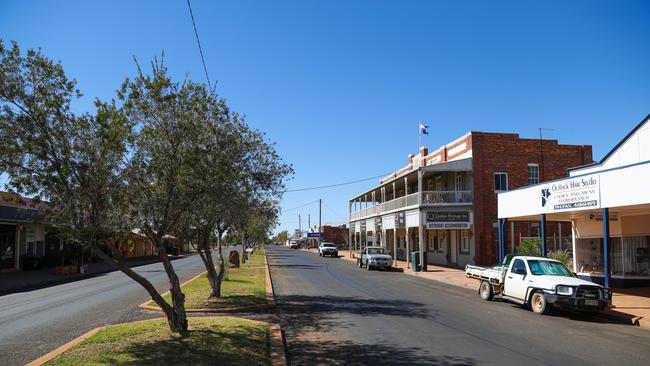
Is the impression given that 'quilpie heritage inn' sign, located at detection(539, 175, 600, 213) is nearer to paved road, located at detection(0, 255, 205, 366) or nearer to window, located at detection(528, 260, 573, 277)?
window, located at detection(528, 260, 573, 277)

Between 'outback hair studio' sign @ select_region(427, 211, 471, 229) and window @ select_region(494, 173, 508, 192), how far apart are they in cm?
290

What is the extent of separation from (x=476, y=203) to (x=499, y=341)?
1015 inches

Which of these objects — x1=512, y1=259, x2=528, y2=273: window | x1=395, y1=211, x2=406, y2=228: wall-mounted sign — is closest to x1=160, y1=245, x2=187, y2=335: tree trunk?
x1=512, y1=259, x2=528, y2=273: window

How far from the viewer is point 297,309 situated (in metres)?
14.8

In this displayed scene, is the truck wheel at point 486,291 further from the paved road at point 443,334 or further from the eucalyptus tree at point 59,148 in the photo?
the eucalyptus tree at point 59,148

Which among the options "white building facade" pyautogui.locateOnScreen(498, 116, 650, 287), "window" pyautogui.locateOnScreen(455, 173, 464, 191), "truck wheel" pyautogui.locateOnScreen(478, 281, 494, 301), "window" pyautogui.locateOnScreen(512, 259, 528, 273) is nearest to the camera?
"window" pyautogui.locateOnScreen(512, 259, 528, 273)

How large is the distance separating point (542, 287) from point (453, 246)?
81.6 ft

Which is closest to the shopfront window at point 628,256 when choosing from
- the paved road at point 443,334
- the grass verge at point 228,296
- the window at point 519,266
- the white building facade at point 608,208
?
the white building facade at point 608,208

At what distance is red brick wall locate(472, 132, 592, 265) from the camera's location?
34844 mm

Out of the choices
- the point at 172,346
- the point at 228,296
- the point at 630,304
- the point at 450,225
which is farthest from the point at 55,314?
the point at 450,225

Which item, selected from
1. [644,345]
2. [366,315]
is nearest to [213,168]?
[366,315]

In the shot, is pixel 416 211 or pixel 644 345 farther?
pixel 416 211

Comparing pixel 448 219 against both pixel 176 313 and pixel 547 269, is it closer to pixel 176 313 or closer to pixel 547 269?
pixel 547 269

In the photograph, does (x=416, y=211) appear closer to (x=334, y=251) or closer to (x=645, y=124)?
(x=645, y=124)
